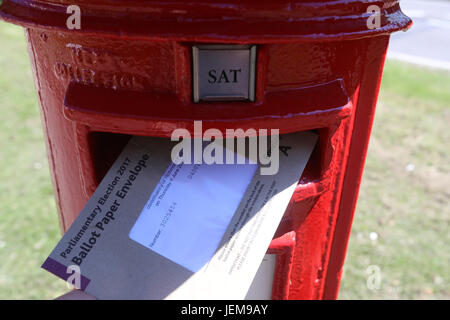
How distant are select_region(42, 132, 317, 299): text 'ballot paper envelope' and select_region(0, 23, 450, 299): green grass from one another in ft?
5.06

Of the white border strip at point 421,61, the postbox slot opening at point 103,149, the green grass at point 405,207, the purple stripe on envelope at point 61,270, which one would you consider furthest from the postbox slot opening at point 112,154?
the white border strip at point 421,61

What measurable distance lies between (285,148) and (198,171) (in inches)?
10.8

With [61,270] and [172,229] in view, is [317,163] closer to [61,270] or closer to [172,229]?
[172,229]

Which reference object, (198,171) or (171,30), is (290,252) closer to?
(198,171)

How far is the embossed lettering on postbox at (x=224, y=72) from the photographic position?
969 mm

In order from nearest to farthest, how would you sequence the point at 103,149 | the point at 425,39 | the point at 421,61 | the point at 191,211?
the point at 191,211 → the point at 103,149 → the point at 421,61 → the point at 425,39

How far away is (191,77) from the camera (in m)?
0.99

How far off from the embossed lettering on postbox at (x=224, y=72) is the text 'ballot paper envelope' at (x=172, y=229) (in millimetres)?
239

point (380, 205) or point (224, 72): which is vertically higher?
point (224, 72)

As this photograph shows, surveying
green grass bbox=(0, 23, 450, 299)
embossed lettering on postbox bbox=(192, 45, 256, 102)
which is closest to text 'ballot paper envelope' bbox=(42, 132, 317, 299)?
embossed lettering on postbox bbox=(192, 45, 256, 102)

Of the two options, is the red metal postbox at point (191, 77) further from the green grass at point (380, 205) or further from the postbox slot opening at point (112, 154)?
the green grass at point (380, 205)

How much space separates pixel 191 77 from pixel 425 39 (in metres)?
8.21

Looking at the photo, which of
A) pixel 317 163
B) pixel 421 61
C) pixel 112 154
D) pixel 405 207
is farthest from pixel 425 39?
pixel 112 154

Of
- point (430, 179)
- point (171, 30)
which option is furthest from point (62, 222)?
point (430, 179)
